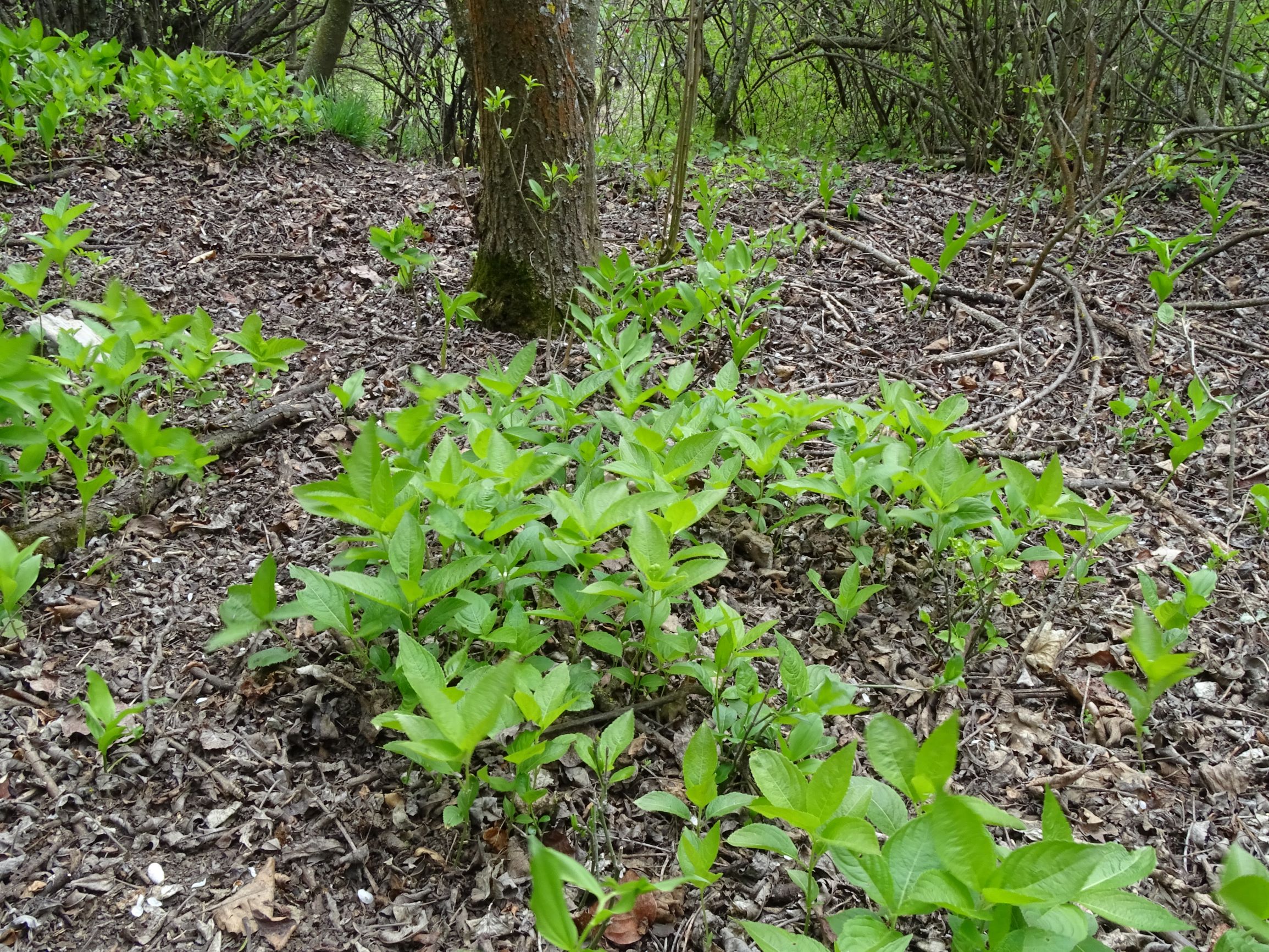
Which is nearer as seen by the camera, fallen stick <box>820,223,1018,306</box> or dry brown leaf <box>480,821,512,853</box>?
dry brown leaf <box>480,821,512,853</box>

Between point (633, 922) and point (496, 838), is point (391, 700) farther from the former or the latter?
point (633, 922)

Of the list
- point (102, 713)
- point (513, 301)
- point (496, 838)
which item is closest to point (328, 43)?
point (513, 301)

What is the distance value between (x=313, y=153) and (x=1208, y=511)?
4.95 metres

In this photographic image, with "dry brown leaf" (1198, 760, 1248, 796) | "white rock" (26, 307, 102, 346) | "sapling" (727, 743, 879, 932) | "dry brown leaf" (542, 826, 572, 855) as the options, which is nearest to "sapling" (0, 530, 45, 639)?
"white rock" (26, 307, 102, 346)

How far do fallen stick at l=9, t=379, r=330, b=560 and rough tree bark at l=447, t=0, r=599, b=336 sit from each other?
1.02 m

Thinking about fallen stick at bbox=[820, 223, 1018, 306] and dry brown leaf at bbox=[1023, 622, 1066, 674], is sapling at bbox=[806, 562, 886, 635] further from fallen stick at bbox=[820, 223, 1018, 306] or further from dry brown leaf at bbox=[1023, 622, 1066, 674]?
fallen stick at bbox=[820, 223, 1018, 306]

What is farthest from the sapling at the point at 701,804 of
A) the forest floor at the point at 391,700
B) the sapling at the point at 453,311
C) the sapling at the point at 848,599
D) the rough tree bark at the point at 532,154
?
the rough tree bark at the point at 532,154

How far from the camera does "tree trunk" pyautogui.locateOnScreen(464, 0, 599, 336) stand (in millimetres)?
3121

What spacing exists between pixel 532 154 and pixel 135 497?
196 cm

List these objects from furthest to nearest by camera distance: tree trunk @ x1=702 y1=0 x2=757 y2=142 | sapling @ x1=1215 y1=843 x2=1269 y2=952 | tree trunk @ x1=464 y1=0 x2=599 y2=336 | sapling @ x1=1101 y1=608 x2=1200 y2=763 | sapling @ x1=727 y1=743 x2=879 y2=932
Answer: tree trunk @ x1=702 y1=0 x2=757 y2=142, tree trunk @ x1=464 y1=0 x2=599 y2=336, sapling @ x1=1101 y1=608 x2=1200 y2=763, sapling @ x1=727 y1=743 x2=879 y2=932, sapling @ x1=1215 y1=843 x2=1269 y2=952

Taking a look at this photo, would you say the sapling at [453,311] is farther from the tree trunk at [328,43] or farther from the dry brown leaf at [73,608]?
the tree trunk at [328,43]

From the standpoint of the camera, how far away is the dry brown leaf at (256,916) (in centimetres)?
144

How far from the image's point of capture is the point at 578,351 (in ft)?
11.4

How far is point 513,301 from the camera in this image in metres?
3.49
